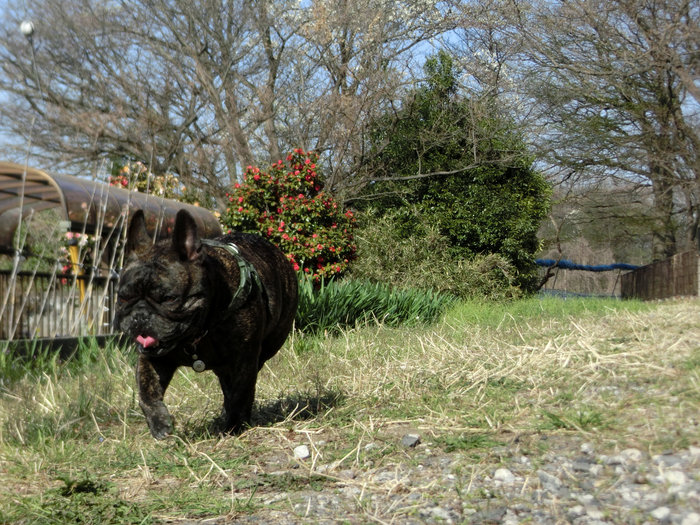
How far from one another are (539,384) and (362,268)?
8.73 metres

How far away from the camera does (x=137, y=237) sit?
3453mm

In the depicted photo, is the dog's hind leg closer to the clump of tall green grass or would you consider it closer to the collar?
the collar

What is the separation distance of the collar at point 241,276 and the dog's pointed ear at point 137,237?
36cm

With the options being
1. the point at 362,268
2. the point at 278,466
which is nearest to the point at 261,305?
the point at 278,466

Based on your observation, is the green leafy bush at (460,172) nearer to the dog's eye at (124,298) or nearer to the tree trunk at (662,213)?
the tree trunk at (662,213)

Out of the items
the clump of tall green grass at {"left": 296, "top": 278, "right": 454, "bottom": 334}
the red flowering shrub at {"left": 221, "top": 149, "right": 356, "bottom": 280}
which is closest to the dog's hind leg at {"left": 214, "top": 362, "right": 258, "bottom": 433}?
the clump of tall green grass at {"left": 296, "top": 278, "right": 454, "bottom": 334}

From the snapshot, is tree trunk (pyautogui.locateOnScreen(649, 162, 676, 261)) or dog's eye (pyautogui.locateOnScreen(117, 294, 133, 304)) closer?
dog's eye (pyautogui.locateOnScreen(117, 294, 133, 304))

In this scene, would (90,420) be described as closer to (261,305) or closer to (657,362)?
(261,305)

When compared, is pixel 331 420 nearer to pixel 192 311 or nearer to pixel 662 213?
pixel 192 311

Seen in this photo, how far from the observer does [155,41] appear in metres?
17.9

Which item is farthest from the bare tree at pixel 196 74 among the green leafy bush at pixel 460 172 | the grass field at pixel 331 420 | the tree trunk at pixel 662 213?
the grass field at pixel 331 420

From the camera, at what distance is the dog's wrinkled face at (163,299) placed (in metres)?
3.15

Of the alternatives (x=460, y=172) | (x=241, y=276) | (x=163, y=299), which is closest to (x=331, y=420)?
(x=241, y=276)

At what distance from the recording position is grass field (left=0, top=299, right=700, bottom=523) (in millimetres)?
2768
